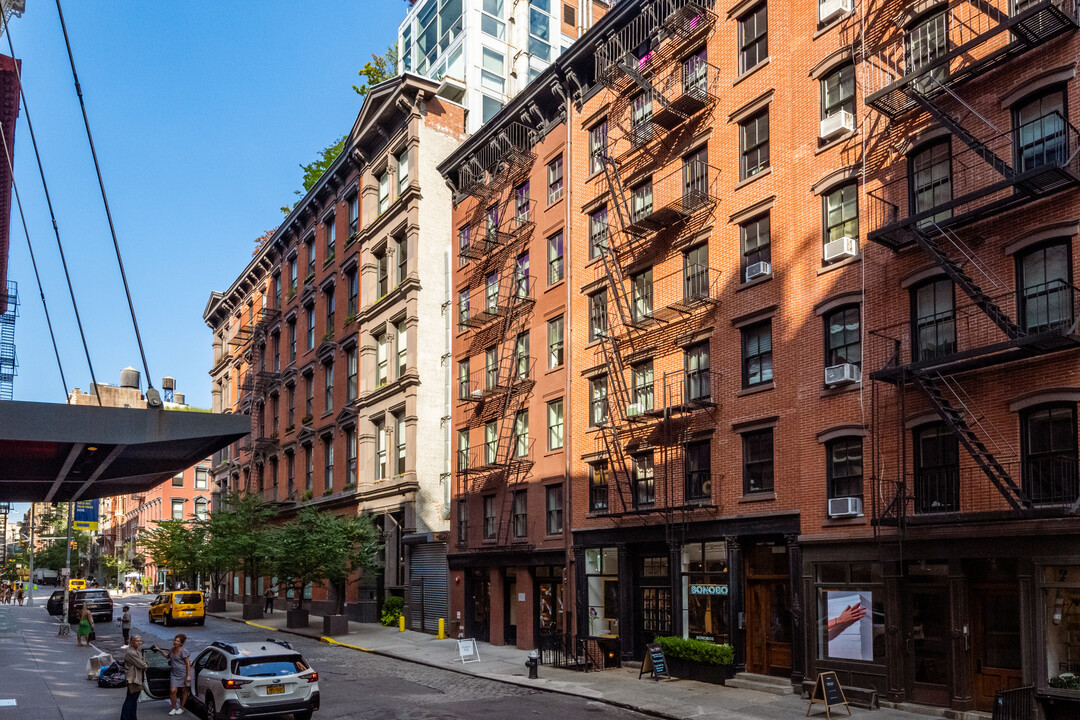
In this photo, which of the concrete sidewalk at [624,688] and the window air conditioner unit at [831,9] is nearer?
the concrete sidewalk at [624,688]

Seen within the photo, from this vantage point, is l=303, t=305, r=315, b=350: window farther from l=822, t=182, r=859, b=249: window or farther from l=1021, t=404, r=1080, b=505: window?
l=1021, t=404, r=1080, b=505: window

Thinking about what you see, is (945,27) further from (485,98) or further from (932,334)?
(485,98)

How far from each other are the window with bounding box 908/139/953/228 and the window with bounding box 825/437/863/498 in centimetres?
549

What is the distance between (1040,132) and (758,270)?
7936mm

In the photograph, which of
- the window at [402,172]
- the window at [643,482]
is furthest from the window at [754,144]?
the window at [402,172]

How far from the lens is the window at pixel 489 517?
129ft

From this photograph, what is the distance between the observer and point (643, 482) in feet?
101

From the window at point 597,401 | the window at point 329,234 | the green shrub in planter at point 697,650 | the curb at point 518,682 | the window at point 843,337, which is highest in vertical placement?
the window at point 329,234

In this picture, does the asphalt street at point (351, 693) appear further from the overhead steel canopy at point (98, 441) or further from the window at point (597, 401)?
the window at point (597, 401)

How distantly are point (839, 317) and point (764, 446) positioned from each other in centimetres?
415

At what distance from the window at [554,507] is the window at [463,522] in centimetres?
628

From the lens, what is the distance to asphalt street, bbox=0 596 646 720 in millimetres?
21375

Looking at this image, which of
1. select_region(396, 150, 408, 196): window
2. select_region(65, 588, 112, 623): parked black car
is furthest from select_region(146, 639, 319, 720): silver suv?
select_region(65, 588, 112, 623): parked black car

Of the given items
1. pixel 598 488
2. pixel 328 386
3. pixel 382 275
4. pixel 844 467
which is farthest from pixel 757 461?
pixel 328 386
